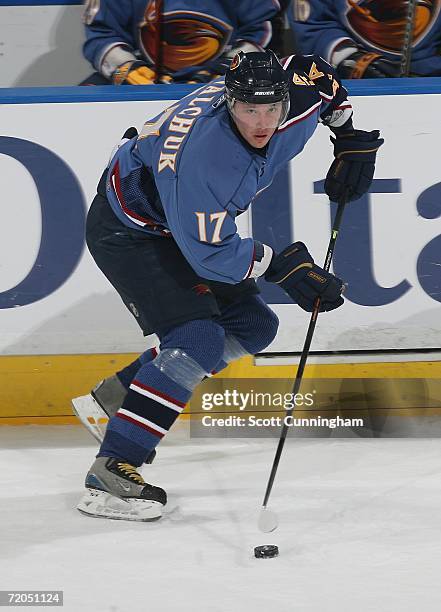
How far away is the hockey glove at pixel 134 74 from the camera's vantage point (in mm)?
3758

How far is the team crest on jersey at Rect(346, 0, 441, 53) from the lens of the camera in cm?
389

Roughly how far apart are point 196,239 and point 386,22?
1.87 meters

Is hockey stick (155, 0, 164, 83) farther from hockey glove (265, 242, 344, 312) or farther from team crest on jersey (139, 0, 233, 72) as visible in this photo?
hockey glove (265, 242, 344, 312)

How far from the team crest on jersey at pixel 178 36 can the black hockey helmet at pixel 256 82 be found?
150 centimetres

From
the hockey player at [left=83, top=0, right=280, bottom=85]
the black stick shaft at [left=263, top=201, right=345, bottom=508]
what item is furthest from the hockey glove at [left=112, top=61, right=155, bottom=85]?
the black stick shaft at [left=263, top=201, right=345, bottom=508]

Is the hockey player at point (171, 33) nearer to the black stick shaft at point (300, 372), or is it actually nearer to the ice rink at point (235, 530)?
the black stick shaft at point (300, 372)

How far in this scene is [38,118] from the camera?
3.36 meters

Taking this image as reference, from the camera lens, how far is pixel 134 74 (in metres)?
3.76

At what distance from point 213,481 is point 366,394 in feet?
2.39

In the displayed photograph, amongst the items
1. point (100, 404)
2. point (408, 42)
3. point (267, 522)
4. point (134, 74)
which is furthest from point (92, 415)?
point (408, 42)

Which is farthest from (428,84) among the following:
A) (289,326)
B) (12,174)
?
(12,174)

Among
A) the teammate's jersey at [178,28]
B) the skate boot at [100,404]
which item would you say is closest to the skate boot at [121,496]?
the skate boot at [100,404]

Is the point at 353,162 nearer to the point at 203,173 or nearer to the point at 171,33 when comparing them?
the point at 203,173

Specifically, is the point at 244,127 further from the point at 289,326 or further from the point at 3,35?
the point at 3,35
